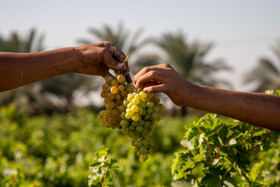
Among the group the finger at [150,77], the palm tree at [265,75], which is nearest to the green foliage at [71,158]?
the finger at [150,77]

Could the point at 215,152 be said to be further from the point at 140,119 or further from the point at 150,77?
the point at 150,77

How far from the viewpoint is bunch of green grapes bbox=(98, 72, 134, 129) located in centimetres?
186

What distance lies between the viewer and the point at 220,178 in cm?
202

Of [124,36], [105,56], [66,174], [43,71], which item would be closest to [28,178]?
[66,174]

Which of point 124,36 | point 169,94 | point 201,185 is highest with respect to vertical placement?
point 169,94

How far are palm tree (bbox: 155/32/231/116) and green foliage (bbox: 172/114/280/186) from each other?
20.5 meters

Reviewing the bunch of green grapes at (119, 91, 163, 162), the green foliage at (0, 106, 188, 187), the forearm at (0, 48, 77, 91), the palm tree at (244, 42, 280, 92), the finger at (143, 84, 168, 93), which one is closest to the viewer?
the finger at (143, 84, 168, 93)

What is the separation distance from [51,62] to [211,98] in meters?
0.95

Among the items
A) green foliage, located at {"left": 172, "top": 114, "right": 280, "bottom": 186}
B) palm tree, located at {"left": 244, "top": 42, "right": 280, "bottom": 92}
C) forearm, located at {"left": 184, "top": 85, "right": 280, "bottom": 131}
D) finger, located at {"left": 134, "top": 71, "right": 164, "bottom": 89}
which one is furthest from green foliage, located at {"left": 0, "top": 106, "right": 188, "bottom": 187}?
palm tree, located at {"left": 244, "top": 42, "right": 280, "bottom": 92}

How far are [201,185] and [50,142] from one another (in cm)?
442

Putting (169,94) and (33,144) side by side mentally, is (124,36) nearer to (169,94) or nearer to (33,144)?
(33,144)

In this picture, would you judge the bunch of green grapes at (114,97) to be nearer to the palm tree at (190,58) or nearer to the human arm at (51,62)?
the human arm at (51,62)

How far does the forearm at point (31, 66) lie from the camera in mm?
1812

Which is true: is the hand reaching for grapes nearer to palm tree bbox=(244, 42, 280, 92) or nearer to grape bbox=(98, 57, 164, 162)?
grape bbox=(98, 57, 164, 162)
